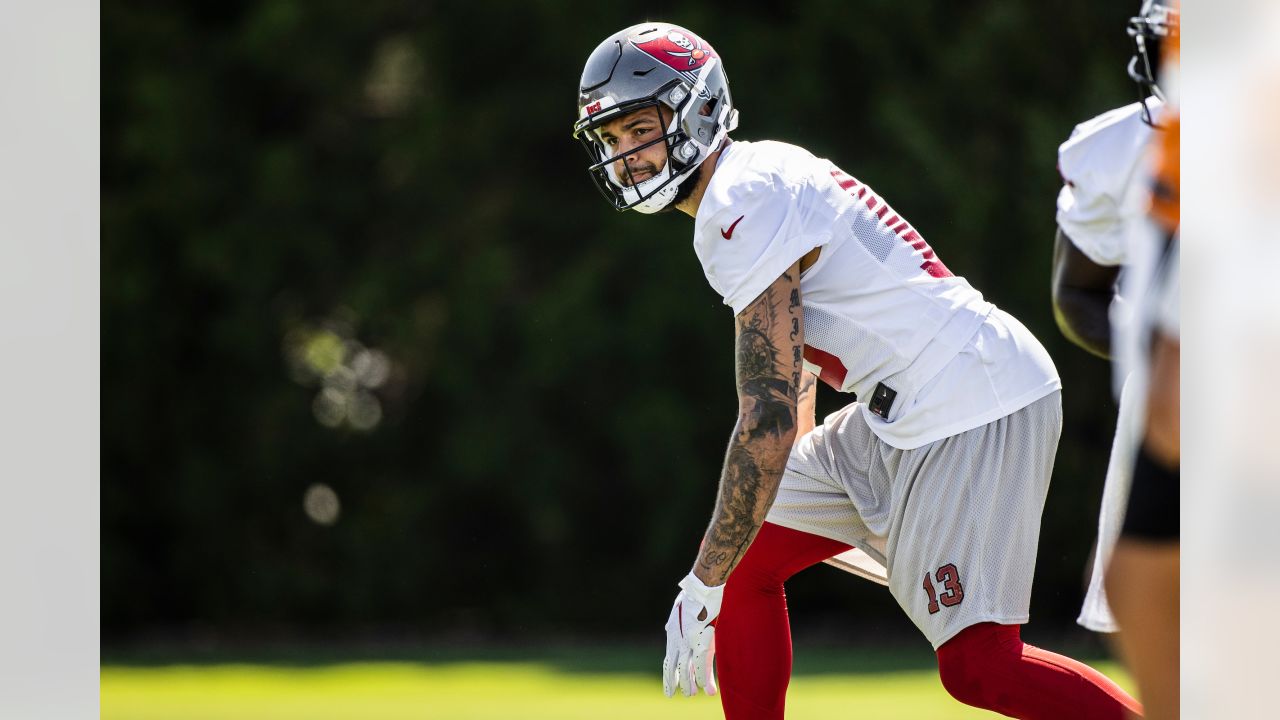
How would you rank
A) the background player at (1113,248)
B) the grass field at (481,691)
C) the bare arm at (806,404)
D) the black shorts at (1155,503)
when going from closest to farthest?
the black shorts at (1155,503) < the background player at (1113,248) < the bare arm at (806,404) < the grass field at (481,691)

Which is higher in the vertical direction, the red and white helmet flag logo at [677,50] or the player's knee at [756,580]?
the red and white helmet flag logo at [677,50]

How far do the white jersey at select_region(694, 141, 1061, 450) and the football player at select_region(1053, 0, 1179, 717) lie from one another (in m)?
0.17

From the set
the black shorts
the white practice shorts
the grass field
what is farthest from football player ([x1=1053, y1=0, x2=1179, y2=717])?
the grass field

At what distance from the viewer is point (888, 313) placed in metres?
2.23

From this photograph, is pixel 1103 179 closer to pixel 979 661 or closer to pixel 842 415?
pixel 842 415

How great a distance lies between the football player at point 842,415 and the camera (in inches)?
84.0

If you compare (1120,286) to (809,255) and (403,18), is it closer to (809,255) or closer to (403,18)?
(809,255)

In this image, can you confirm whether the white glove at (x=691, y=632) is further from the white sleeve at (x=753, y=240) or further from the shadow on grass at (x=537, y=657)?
the shadow on grass at (x=537, y=657)

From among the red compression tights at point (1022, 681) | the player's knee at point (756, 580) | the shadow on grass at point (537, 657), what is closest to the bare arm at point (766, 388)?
the player's knee at point (756, 580)

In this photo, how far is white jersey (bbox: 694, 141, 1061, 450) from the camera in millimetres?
2191

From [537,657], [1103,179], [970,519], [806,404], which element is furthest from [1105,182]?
[537,657]

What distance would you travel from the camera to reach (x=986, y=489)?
7.17 feet
